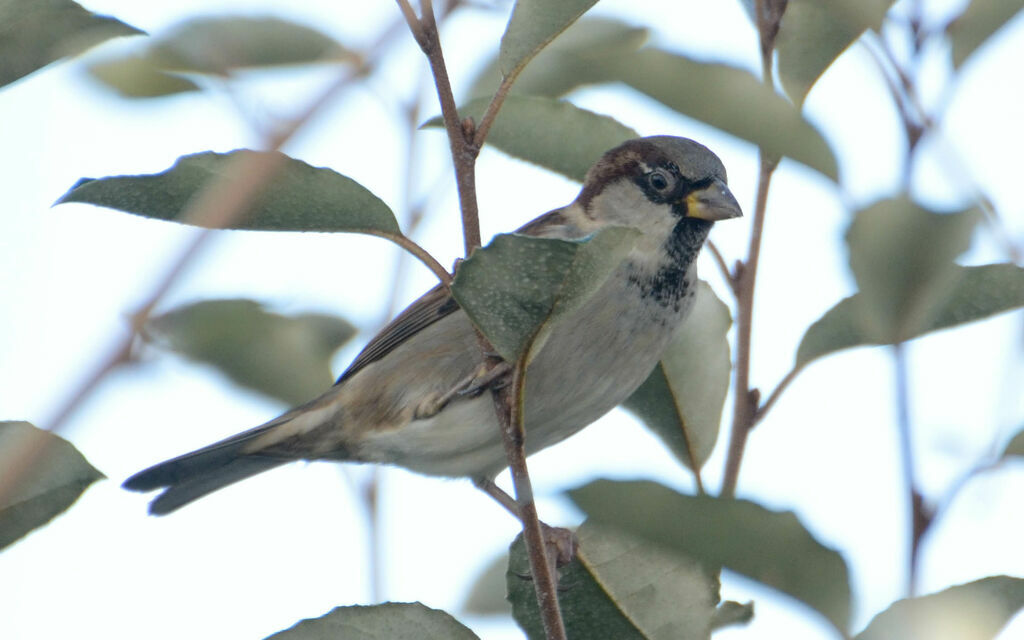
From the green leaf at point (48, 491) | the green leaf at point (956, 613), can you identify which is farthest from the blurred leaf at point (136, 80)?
the green leaf at point (956, 613)

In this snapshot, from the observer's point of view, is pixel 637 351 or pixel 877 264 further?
pixel 637 351

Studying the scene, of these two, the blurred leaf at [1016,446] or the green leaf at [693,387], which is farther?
the green leaf at [693,387]

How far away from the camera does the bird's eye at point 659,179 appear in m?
2.35

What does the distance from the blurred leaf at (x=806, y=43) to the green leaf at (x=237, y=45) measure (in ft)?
2.03

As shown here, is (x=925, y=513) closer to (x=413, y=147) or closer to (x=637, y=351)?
(x=637, y=351)

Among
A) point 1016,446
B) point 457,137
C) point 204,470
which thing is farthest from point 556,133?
point 204,470

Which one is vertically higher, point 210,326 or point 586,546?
point 210,326

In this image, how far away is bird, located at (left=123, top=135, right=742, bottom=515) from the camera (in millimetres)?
2043

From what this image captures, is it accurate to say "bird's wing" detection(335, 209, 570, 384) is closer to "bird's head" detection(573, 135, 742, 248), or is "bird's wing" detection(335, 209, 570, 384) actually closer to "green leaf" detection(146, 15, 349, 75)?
"bird's head" detection(573, 135, 742, 248)

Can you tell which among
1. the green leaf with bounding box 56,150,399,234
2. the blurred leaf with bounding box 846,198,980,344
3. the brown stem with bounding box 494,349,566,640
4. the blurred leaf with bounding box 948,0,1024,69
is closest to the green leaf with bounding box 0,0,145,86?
the green leaf with bounding box 56,150,399,234

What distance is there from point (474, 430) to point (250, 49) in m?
0.79

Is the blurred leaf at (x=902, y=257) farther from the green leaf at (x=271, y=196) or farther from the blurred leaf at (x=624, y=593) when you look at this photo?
the green leaf at (x=271, y=196)

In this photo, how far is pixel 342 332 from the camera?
1.87m

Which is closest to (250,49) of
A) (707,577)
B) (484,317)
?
(484,317)
